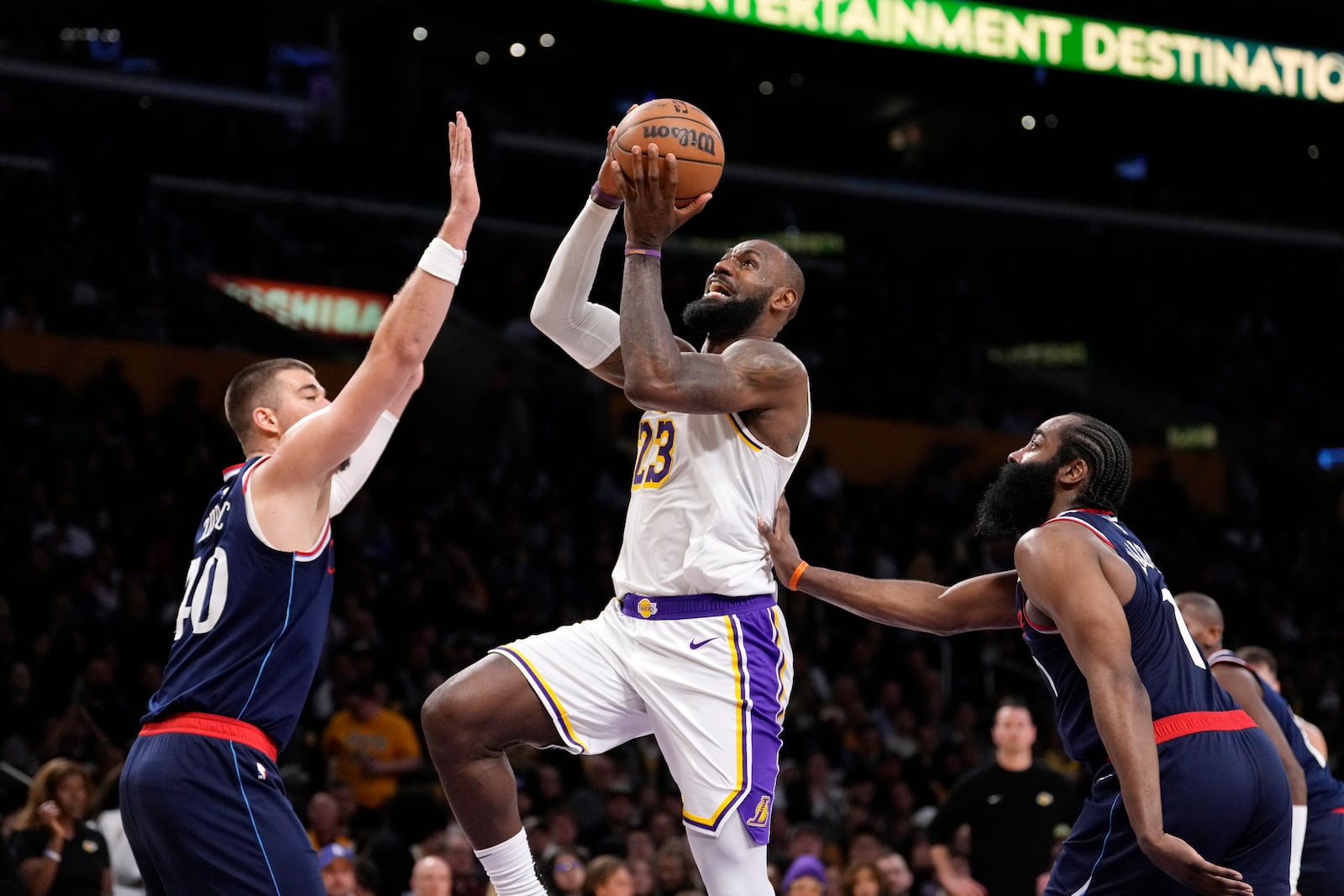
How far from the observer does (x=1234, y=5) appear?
1555cm

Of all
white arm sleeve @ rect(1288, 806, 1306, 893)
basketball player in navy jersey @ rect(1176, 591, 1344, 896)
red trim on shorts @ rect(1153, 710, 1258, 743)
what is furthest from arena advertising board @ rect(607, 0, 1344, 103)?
red trim on shorts @ rect(1153, 710, 1258, 743)

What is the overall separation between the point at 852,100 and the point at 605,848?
2115cm

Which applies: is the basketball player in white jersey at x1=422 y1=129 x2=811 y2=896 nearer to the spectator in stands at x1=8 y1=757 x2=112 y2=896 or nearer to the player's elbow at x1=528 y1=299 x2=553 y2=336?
the player's elbow at x1=528 y1=299 x2=553 y2=336

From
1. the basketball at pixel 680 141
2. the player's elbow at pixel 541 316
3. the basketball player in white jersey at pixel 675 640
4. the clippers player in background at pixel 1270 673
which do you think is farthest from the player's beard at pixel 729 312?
the clippers player in background at pixel 1270 673

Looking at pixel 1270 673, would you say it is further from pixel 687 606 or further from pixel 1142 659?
pixel 687 606

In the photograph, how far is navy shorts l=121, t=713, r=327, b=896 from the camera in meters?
4.21

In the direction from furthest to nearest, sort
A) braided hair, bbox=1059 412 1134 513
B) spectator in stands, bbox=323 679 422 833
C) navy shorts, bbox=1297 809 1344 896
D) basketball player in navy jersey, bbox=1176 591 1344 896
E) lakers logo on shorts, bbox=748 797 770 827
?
spectator in stands, bbox=323 679 422 833 → navy shorts, bbox=1297 809 1344 896 → basketball player in navy jersey, bbox=1176 591 1344 896 → braided hair, bbox=1059 412 1134 513 → lakers logo on shorts, bbox=748 797 770 827

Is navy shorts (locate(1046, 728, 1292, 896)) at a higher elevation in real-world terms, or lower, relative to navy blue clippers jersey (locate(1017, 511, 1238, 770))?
lower

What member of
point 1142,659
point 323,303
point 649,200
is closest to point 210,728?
point 649,200

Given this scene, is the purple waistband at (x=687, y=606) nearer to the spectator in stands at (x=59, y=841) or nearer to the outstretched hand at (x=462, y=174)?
the outstretched hand at (x=462, y=174)

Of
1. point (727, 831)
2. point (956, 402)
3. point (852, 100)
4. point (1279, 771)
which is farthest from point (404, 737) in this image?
point (852, 100)

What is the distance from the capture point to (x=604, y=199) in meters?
5.38

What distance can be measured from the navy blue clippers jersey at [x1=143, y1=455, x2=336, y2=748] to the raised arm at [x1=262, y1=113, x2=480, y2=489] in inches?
7.3

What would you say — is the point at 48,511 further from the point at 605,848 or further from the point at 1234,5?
the point at 1234,5
